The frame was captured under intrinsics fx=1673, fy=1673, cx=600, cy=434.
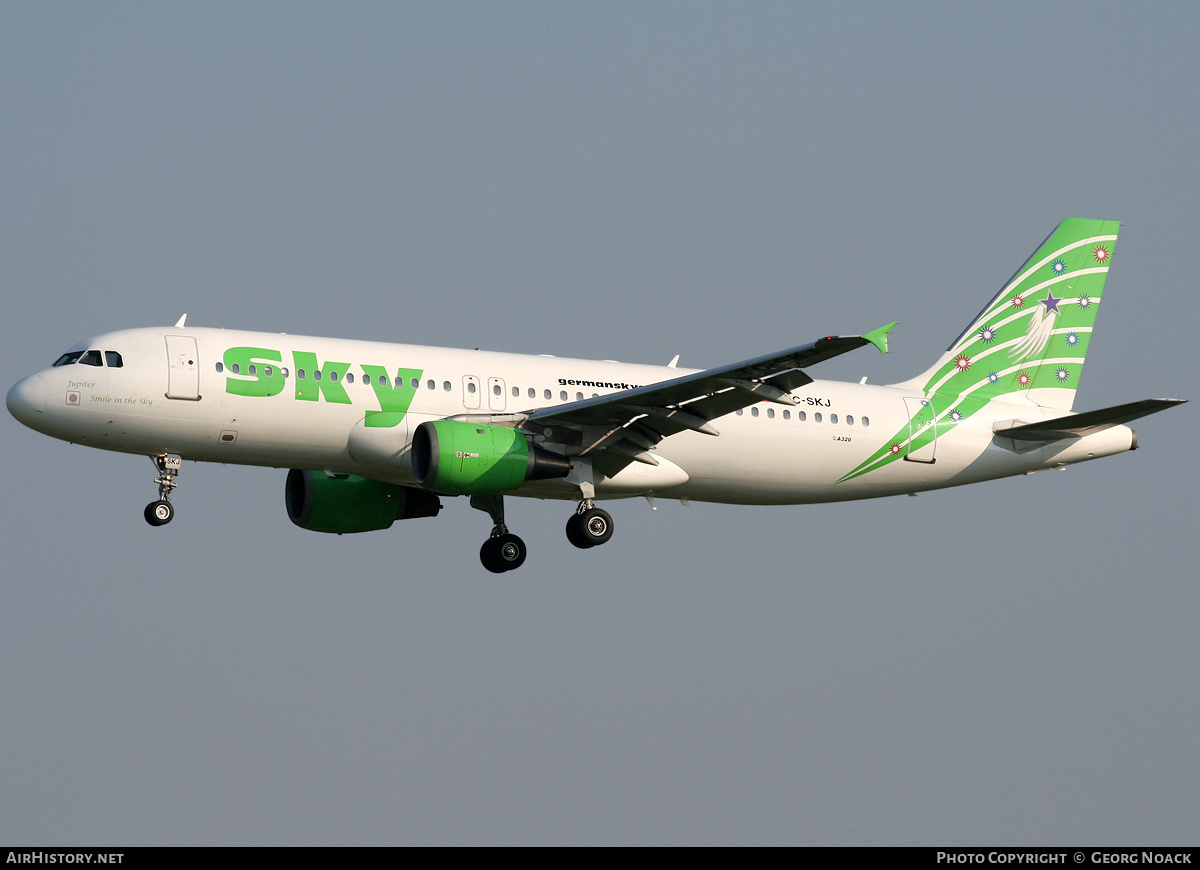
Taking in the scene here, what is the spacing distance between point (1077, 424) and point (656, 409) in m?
11.1

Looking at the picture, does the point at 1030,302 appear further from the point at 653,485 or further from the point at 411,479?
the point at 411,479

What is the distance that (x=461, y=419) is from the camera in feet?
122

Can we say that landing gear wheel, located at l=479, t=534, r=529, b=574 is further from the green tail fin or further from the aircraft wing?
the green tail fin

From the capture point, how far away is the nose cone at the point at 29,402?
35094 mm

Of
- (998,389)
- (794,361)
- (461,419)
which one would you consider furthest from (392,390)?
(998,389)

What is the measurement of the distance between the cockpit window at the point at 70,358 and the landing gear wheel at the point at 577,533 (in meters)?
11.5

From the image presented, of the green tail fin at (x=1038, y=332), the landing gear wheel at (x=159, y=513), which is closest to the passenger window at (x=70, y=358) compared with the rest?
the landing gear wheel at (x=159, y=513)

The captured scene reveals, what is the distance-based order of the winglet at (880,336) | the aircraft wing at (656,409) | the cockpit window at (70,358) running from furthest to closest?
the cockpit window at (70,358)
the aircraft wing at (656,409)
the winglet at (880,336)

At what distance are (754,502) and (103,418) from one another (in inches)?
606

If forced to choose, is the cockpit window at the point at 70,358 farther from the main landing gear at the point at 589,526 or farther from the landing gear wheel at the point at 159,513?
the main landing gear at the point at 589,526

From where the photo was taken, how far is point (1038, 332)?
4431 centimetres

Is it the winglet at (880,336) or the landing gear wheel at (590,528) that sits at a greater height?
the winglet at (880,336)

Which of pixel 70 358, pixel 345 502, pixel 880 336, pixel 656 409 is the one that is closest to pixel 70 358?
pixel 70 358

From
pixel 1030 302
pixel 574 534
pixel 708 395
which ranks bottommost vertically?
pixel 574 534
